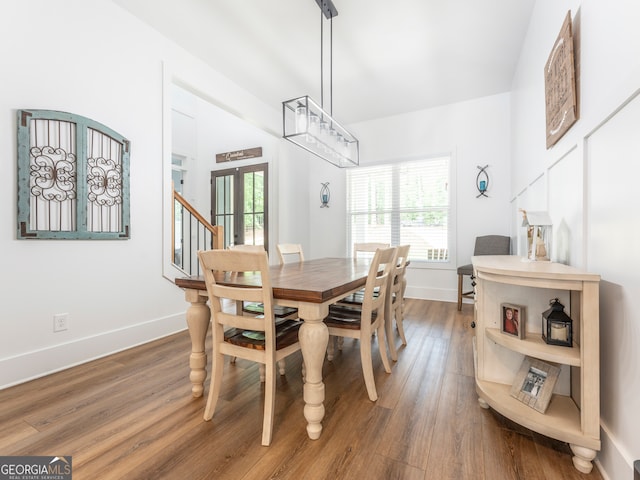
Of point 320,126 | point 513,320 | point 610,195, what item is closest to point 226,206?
point 320,126

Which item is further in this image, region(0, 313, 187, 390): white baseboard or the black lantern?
region(0, 313, 187, 390): white baseboard

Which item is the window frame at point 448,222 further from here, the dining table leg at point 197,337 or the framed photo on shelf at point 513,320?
the dining table leg at point 197,337

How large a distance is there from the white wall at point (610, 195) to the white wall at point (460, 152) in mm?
2368

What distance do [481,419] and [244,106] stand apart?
413 centimetres

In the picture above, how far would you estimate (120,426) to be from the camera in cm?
148

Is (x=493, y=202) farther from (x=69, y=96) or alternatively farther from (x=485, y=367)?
(x=69, y=96)

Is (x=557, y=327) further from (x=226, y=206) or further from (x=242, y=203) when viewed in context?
(x=226, y=206)

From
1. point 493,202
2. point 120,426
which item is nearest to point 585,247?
point 120,426

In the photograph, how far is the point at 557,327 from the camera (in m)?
1.39

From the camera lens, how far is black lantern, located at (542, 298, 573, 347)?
1.37m

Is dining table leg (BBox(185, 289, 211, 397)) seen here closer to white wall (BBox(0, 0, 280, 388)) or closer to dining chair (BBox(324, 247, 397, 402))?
dining chair (BBox(324, 247, 397, 402))

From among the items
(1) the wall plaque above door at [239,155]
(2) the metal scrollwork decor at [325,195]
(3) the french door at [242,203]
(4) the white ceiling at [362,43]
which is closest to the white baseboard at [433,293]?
(2) the metal scrollwork decor at [325,195]

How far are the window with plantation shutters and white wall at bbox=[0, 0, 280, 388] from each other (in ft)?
9.77

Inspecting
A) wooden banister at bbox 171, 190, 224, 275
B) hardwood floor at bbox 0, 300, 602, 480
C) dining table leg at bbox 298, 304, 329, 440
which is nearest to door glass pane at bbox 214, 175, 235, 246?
wooden banister at bbox 171, 190, 224, 275
